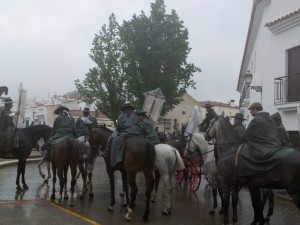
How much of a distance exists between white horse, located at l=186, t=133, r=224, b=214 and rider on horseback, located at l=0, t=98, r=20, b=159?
5.15 metres

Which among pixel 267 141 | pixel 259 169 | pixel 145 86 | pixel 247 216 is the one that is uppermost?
pixel 145 86

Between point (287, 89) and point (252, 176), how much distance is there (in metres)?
7.69

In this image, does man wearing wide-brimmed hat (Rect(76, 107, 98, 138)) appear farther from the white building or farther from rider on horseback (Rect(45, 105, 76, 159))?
the white building

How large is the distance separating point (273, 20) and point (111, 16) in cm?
1735

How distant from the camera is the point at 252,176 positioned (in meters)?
7.76

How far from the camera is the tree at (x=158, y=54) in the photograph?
27766 mm

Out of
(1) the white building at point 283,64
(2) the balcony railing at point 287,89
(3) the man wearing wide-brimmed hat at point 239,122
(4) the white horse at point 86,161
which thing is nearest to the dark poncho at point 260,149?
(3) the man wearing wide-brimmed hat at point 239,122

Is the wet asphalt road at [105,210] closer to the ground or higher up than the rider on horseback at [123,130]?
closer to the ground

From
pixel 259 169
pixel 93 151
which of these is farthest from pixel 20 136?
pixel 259 169

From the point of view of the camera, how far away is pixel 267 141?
7.68 metres

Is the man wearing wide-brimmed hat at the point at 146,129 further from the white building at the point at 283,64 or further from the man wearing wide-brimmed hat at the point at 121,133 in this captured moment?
the white building at the point at 283,64

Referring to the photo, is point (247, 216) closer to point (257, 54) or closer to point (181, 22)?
point (257, 54)

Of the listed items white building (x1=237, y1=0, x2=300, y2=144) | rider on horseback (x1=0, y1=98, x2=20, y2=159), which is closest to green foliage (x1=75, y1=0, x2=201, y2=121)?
white building (x1=237, y1=0, x2=300, y2=144)

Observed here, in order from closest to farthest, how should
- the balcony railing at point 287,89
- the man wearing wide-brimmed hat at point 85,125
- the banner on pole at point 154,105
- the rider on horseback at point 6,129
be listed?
the rider on horseback at point 6,129 → the man wearing wide-brimmed hat at point 85,125 → the banner on pole at point 154,105 → the balcony railing at point 287,89
